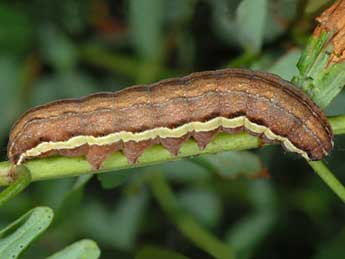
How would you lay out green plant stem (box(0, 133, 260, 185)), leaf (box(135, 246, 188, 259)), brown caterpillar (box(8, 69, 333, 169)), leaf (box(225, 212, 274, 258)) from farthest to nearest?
leaf (box(225, 212, 274, 258)), brown caterpillar (box(8, 69, 333, 169)), leaf (box(135, 246, 188, 259)), green plant stem (box(0, 133, 260, 185))

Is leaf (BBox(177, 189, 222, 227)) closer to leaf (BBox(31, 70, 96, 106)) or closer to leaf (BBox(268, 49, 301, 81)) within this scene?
leaf (BBox(31, 70, 96, 106))

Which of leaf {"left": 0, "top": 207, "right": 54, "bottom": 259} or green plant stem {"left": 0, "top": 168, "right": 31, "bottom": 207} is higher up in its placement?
green plant stem {"left": 0, "top": 168, "right": 31, "bottom": 207}

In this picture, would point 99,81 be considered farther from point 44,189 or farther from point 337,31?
point 337,31

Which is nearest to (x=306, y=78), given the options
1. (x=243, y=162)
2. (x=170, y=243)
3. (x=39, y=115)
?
(x=243, y=162)

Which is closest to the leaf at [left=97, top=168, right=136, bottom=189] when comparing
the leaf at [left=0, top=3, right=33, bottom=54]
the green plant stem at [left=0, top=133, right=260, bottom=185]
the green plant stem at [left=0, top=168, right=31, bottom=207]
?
the green plant stem at [left=0, top=133, right=260, bottom=185]

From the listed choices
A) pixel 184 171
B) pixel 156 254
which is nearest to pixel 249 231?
pixel 184 171

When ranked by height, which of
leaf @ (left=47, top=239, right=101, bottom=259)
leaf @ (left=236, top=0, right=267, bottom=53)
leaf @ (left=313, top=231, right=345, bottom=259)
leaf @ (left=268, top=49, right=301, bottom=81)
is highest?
leaf @ (left=236, top=0, right=267, bottom=53)

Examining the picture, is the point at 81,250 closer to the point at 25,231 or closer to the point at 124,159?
the point at 25,231

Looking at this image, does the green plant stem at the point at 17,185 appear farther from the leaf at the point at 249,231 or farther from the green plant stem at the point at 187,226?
the leaf at the point at 249,231
